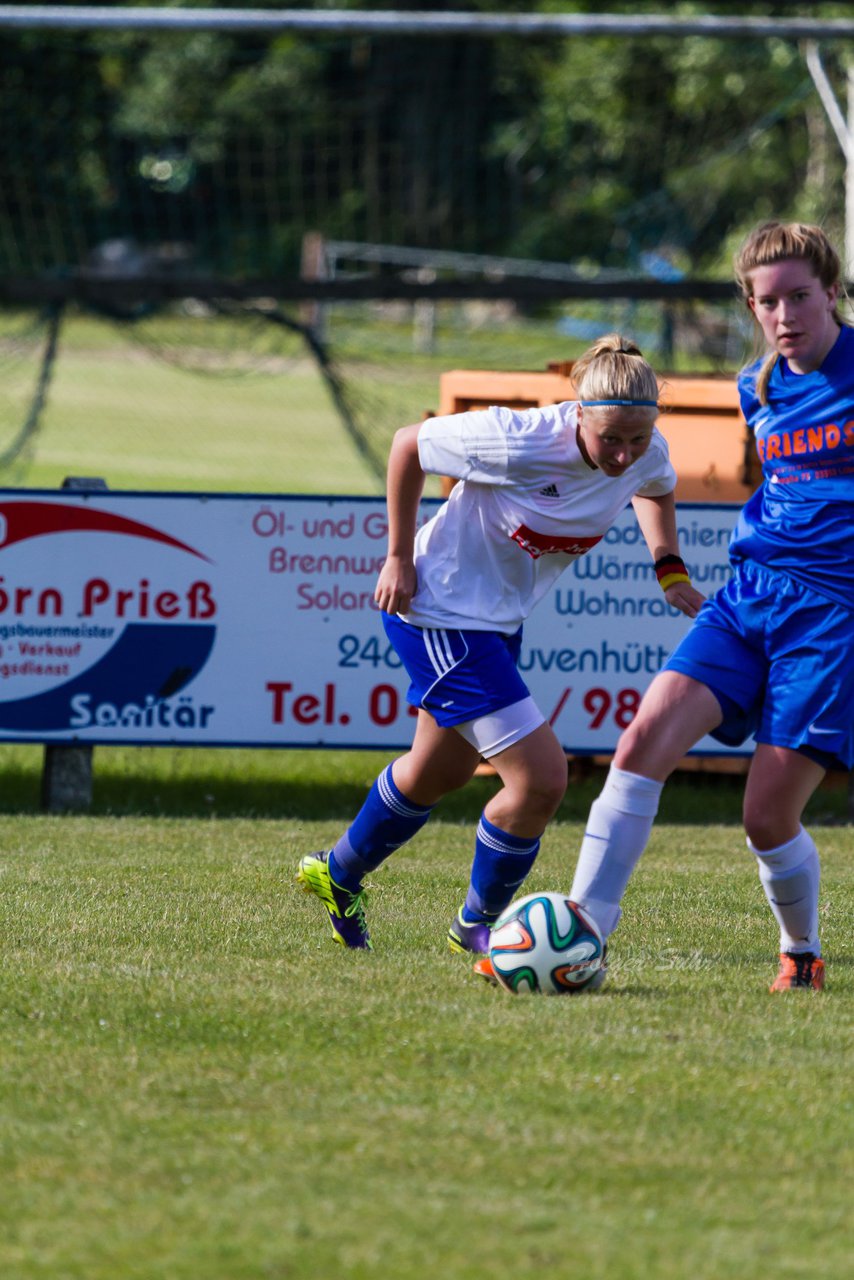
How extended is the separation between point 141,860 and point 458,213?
1122 centimetres

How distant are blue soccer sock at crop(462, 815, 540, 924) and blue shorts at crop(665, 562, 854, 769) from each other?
766 mm

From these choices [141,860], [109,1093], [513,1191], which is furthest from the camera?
[141,860]

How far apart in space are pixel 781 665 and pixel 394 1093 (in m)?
1.60

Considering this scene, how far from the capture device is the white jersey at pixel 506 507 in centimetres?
495

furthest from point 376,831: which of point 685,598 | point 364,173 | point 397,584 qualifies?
point 364,173

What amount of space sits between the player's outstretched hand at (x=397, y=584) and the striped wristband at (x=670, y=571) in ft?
2.47

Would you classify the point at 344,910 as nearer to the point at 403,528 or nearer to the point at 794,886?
the point at 403,528

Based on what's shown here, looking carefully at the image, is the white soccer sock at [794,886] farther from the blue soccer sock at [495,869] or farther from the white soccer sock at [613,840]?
the blue soccer sock at [495,869]

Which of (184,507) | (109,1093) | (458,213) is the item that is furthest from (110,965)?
(458,213)

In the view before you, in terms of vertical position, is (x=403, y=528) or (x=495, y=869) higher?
(x=403, y=528)

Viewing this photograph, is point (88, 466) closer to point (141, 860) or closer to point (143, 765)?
point (143, 765)

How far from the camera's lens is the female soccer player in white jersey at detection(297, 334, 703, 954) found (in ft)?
16.3

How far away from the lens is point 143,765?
9.38 meters

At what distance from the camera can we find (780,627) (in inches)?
183
